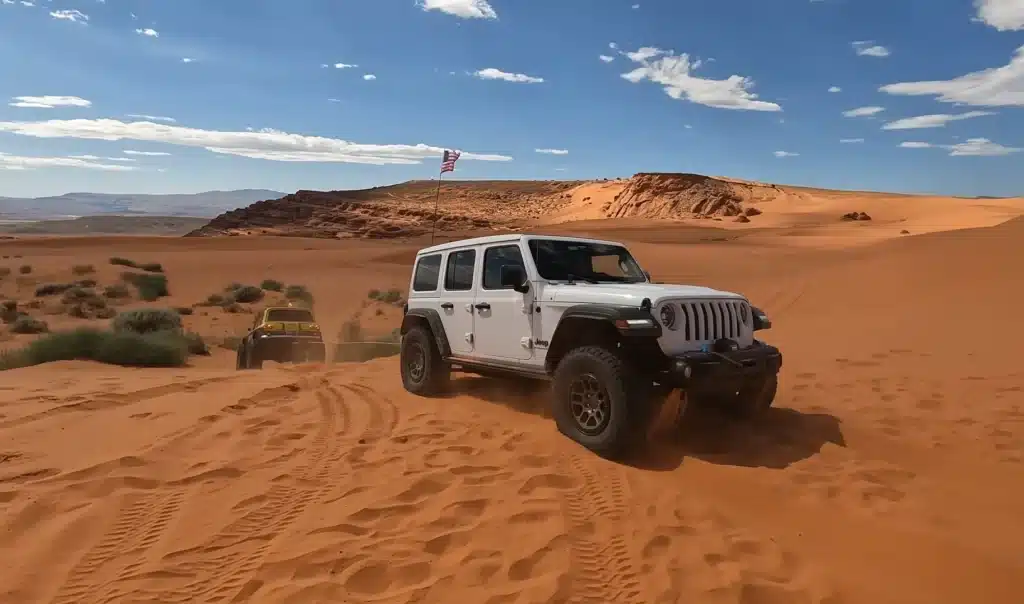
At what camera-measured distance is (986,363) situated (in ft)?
30.7

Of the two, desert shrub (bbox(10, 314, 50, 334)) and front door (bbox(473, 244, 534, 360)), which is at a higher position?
front door (bbox(473, 244, 534, 360))

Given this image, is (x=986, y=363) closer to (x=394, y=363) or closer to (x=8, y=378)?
(x=394, y=363)

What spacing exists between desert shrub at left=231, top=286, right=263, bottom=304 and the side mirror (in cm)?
2113

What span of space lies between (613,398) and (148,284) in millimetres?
25915

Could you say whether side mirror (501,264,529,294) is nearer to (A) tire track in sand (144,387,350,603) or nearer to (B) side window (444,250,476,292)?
(B) side window (444,250,476,292)

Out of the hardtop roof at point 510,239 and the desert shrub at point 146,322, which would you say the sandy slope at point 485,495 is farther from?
the desert shrub at point 146,322

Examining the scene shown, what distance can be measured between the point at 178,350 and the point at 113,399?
4865 millimetres

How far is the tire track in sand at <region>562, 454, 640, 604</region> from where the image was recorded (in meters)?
3.53

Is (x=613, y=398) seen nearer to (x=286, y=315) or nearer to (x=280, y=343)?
(x=280, y=343)

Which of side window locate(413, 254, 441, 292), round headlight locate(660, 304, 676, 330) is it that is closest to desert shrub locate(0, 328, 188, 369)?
side window locate(413, 254, 441, 292)

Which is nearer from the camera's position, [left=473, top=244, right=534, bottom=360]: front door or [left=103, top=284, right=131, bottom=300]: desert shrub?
[left=473, top=244, right=534, bottom=360]: front door

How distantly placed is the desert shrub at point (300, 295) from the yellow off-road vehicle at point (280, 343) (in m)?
11.6

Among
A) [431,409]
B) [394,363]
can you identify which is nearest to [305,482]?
[431,409]

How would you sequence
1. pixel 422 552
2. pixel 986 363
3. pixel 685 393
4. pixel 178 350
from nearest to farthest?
pixel 422 552
pixel 685 393
pixel 986 363
pixel 178 350
